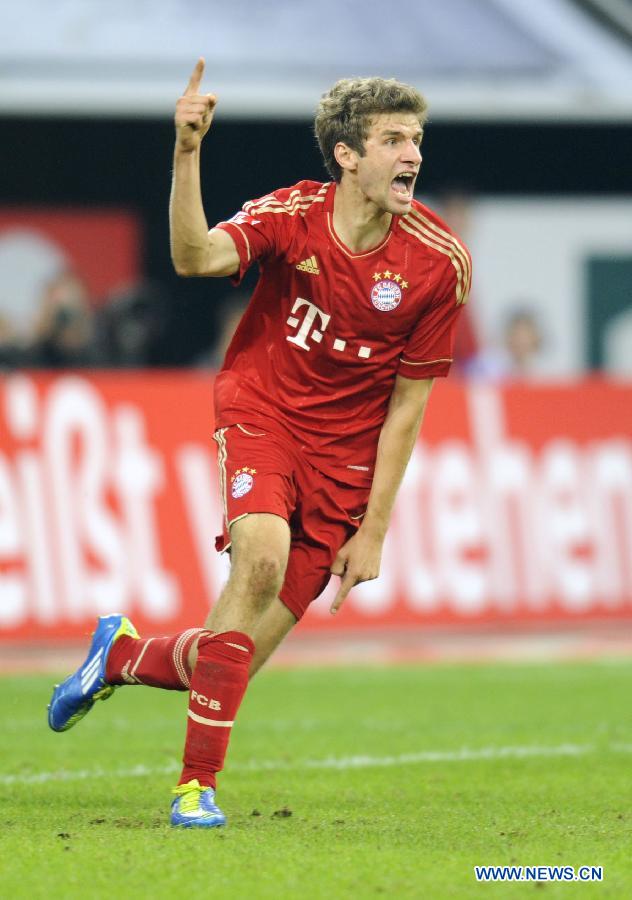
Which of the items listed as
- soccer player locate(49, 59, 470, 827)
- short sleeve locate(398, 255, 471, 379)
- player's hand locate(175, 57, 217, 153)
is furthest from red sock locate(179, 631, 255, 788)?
player's hand locate(175, 57, 217, 153)

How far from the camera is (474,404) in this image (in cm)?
1372

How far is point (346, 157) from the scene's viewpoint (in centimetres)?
646

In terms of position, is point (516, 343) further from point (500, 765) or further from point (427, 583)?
point (500, 765)

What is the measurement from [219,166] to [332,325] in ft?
42.6

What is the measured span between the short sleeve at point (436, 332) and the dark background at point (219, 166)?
12007 millimetres

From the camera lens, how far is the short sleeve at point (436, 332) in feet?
21.5

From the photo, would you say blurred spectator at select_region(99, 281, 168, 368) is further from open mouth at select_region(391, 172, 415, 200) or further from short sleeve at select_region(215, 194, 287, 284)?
open mouth at select_region(391, 172, 415, 200)

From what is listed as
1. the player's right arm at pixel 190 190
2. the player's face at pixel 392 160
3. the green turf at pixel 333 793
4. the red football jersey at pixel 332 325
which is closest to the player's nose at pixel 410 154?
the player's face at pixel 392 160

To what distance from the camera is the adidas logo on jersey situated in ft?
21.1

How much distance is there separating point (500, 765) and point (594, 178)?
42.8ft

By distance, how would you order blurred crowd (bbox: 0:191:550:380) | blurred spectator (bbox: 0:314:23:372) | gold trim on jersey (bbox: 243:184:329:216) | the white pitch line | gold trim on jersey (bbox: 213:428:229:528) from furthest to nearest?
blurred crowd (bbox: 0:191:550:380) < blurred spectator (bbox: 0:314:23:372) < the white pitch line < gold trim on jersey (bbox: 243:184:329:216) < gold trim on jersey (bbox: 213:428:229:528)

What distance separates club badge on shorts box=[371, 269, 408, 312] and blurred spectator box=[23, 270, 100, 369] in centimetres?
763

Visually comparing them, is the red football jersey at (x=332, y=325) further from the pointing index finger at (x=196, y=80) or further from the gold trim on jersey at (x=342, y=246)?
the pointing index finger at (x=196, y=80)

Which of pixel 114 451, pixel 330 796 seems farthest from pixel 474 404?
pixel 330 796
